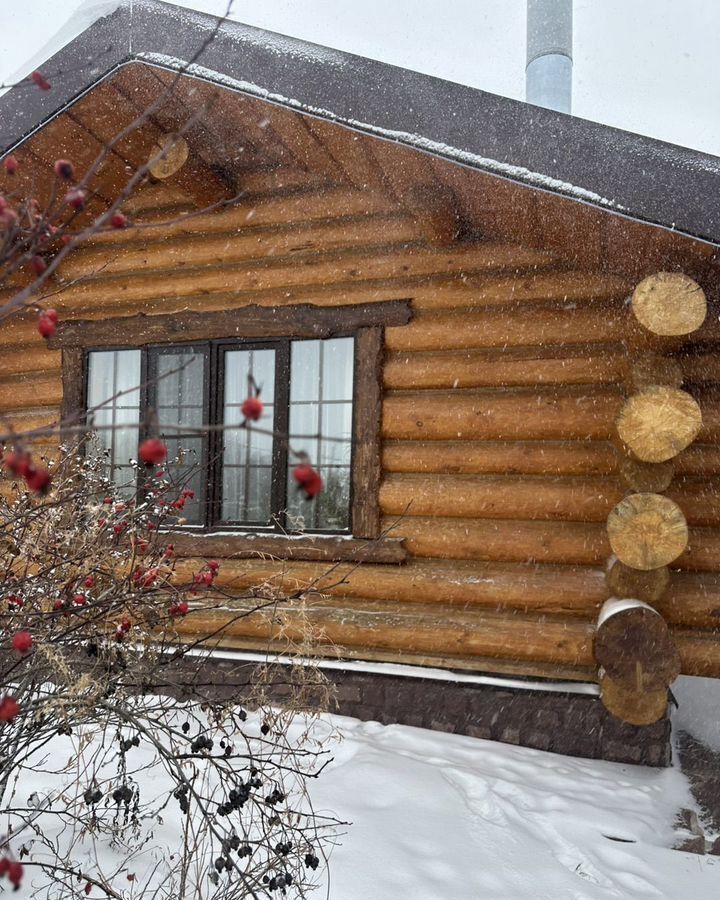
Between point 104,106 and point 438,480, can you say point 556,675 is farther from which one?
point 104,106

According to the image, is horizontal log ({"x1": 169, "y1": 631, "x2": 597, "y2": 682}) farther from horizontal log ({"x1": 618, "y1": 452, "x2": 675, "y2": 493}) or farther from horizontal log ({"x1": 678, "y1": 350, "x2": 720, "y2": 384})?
horizontal log ({"x1": 678, "y1": 350, "x2": 720, "y2": 384})

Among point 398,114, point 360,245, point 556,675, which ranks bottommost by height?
point 556,675

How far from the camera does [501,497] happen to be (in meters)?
5.29

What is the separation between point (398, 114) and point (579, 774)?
3.76 meters

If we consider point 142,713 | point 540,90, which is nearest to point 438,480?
point 142,713

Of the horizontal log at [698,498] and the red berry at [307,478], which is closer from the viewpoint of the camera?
the red berry at [307,478]

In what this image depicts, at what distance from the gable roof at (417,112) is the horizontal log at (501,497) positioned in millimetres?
1829

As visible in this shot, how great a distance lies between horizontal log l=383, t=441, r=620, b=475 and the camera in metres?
5.12

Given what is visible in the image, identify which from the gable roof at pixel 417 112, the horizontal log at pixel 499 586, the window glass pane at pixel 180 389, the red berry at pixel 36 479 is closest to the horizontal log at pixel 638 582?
the horizontal log at pixel 499 586

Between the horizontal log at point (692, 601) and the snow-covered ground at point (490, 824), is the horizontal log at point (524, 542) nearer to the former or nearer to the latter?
the horizontal log at point (692, 601)

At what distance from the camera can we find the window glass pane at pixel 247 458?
6074 millimetres

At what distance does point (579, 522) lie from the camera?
515 cm

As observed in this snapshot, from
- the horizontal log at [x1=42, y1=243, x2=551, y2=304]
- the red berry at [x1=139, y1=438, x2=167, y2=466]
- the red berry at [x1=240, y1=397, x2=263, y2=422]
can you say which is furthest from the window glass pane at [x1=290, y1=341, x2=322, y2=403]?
the red berry at [x1=240, y1=397, x2=263, y2=422]

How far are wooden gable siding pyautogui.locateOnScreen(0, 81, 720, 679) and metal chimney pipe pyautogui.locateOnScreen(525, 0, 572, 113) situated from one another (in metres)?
9.84
